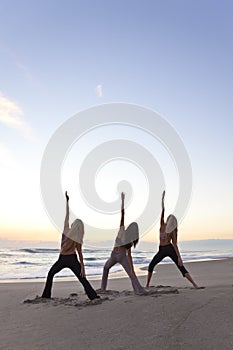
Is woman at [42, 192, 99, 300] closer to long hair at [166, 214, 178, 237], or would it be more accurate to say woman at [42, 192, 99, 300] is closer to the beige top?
the beige top

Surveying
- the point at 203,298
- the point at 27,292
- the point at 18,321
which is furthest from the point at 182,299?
the point at 27,292

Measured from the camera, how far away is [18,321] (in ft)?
22.9

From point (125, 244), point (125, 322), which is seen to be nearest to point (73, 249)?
point (125, 244)

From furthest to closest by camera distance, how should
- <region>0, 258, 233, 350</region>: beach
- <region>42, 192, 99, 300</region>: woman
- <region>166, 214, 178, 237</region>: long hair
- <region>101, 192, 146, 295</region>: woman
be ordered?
<region>166, 214, 178, 237</region>: long hair
<region>101, 192, 146, 295</region>: woman
<region>42, 192, 99, 300</region>: woman
<region>0, 258, 233, 350</region>: beach

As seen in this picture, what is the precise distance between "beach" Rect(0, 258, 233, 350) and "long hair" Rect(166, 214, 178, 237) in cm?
193

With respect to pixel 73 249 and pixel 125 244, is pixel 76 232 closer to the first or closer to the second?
pixel 73 249

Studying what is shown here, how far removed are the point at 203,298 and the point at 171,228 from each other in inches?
106

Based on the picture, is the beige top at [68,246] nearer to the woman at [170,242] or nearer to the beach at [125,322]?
the beach at [125,322]

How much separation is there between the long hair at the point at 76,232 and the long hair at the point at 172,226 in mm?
2720

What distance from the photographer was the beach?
536cm

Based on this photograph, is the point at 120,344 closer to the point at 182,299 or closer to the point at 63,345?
the point at 63,345

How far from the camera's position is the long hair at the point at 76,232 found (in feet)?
27.3

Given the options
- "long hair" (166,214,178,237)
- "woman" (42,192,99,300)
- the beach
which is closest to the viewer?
the beach

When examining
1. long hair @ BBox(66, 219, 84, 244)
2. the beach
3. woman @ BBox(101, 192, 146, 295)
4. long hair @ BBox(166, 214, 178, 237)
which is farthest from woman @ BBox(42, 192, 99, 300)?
long hair @ BBox(166, 214, 178, 237)
